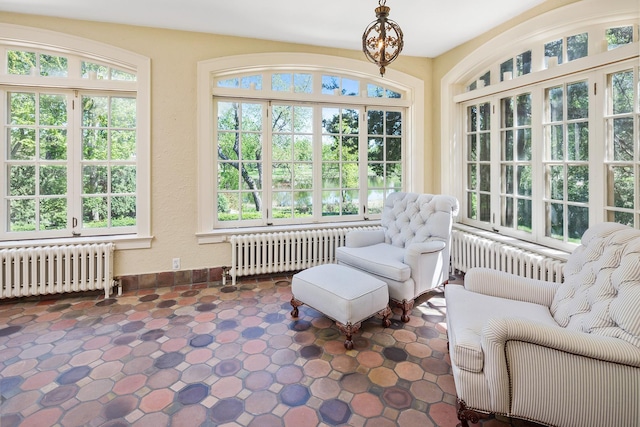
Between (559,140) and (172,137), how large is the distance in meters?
3.96

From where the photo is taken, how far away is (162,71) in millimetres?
3590

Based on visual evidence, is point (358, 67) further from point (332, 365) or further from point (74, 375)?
point (74, 375)

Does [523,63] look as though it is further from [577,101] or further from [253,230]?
[253,230]

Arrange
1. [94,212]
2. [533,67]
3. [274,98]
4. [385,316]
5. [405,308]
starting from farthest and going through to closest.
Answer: [274,98] < [94,212] < [533,67] < [405,308] < [385,316]

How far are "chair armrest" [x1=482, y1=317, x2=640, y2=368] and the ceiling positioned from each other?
9.51ft

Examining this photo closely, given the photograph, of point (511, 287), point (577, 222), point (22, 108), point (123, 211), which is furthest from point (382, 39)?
point (22, 108)

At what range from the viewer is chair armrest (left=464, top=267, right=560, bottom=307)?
2148mm

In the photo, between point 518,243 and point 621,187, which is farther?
point 518,243

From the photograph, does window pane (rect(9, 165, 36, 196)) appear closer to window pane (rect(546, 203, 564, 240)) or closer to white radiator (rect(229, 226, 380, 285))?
white radiator (rect(229, 226, 380, 285))

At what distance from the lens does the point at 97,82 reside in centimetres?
345

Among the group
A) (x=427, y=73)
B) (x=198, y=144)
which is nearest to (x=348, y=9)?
(x=427, y=73)

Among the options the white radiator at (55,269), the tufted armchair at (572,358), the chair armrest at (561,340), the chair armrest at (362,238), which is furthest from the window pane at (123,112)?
the chair armrest at (561,340)

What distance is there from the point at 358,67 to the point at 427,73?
105cm

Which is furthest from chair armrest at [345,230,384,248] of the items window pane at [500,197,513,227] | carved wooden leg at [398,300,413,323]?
window pane at [500,197,513,227]
